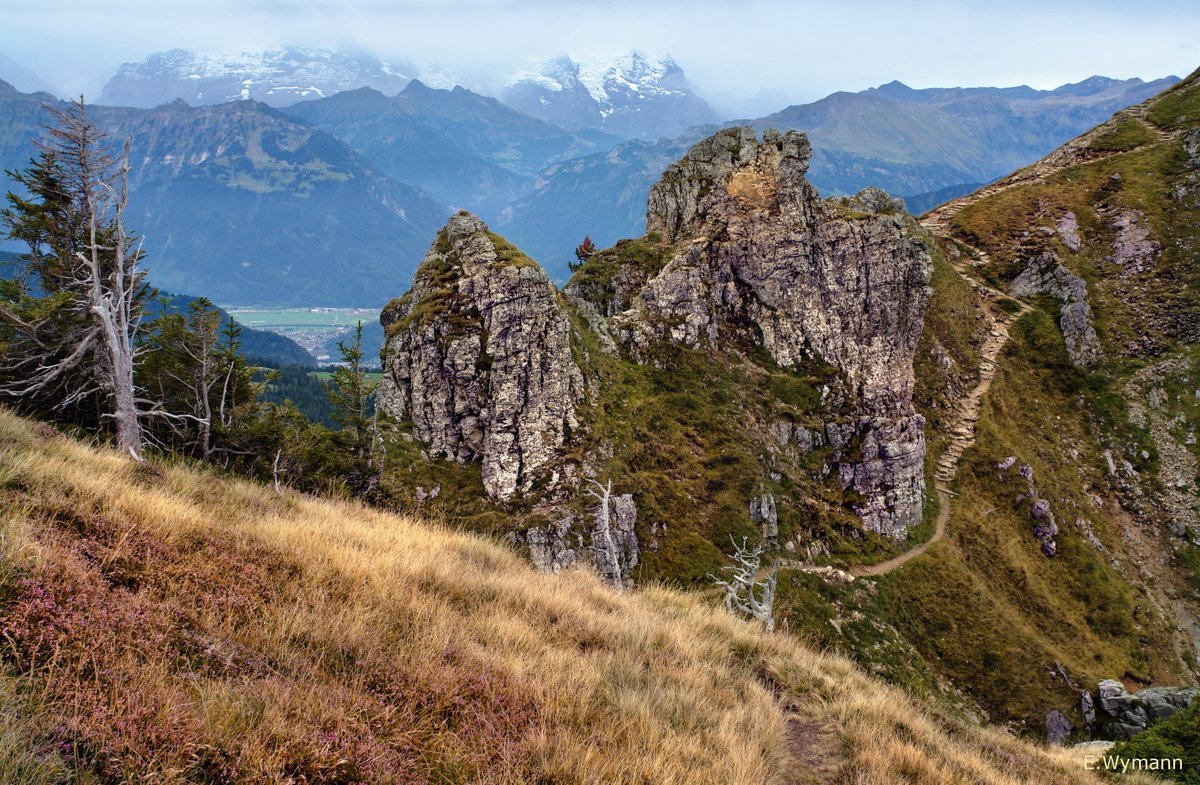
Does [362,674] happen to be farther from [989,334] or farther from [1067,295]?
[1067,295]

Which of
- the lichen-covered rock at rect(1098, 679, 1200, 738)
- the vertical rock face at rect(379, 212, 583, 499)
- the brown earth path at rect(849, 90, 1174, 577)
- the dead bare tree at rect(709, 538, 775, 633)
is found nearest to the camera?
the dead bare tree at rect(709, 538, 775, 633)

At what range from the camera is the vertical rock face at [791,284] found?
6366 cm

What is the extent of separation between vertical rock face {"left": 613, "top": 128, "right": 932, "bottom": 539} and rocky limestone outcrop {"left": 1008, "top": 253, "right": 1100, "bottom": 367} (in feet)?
81.7

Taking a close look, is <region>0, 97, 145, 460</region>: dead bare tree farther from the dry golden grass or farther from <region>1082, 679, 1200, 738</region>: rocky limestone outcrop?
<region>1082, 679, 1200, 738</region>: rocky limestone outcrop

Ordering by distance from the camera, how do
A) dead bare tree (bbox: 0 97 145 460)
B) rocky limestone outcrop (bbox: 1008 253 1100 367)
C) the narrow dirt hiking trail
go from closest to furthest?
dead bare tree (bbox: 0 97 145 460) < the narrow dirt hiking trail < rocky limestone outcrop (bbox: 1008 253 1100 367)

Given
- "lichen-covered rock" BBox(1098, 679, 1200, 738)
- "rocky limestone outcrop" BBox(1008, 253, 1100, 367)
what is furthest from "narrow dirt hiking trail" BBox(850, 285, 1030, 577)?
"lichen-covered rock" BBox(1098, 679, 1200, 738)

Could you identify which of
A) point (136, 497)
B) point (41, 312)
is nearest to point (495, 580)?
point (136, 497)

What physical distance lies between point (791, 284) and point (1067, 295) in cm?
4921

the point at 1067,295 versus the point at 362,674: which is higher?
the point at 1067,295

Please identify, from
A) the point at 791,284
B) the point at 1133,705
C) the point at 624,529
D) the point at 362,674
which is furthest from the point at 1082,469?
the point at 362,674

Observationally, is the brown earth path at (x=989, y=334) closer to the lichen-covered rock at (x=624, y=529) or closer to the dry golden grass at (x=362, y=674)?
the lichen-covered rock at (x=624, y=529)

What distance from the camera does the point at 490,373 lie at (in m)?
52.8

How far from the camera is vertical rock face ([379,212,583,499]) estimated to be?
5116cm

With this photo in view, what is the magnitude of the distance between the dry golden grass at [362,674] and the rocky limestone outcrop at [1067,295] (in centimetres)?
9147
